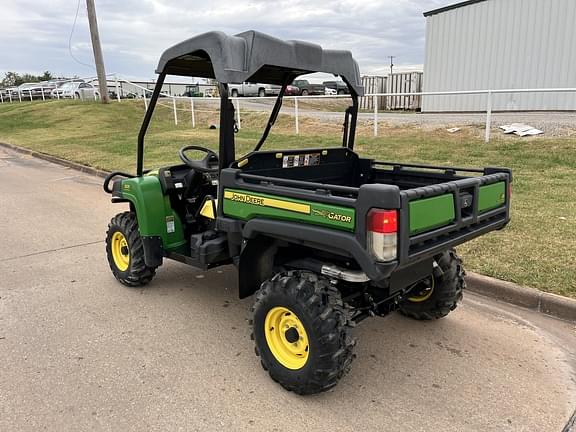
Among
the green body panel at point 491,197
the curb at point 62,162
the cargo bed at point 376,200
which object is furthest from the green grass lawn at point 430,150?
the cargo bed at point 376,200

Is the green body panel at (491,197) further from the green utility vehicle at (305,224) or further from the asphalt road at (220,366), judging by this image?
the asphalt road at (220,366)

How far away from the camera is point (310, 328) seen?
2.73m

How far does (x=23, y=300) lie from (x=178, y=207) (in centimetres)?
155

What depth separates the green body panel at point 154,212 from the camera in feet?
13.1

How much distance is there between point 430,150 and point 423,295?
7220mm

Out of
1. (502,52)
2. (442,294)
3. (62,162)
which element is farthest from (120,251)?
(502,52)

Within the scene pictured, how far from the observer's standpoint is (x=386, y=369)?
3.18 metres

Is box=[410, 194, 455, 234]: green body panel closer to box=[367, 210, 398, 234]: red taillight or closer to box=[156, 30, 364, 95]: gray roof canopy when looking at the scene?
box=[367, 210, 398, 234]: red taillight

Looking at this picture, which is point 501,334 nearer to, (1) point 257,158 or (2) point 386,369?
(2) point 386,369

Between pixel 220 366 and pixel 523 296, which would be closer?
pixel 220 366

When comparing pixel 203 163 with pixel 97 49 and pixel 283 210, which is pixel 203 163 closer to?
pixel 283 210

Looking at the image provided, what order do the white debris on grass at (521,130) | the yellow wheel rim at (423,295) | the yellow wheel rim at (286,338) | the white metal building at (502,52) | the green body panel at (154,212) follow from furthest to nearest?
the white metal building at (502,52)
the white debris on grass at (521,130)
the green body panel at (154,212)
the yellow wheel rim at (423,295)
the yellow wheel rim at (286,338)

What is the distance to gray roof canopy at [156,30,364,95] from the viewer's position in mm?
2998

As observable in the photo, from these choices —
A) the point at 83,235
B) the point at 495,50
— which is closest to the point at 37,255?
the point at 83,235
